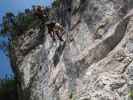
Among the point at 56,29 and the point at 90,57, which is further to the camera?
the point at 56,29

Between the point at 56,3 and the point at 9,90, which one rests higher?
the point at 56,3

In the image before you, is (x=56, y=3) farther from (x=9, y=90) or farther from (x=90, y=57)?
(x=90, y=57)

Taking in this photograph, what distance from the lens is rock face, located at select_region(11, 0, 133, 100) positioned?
13.3m

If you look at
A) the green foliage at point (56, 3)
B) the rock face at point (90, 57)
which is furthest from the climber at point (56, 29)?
the green foliage at point (56, 3)

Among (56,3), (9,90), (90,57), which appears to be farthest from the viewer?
(9,90)

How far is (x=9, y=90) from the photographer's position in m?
31.7

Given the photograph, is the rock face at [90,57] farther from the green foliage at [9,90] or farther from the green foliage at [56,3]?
the green foliage at [9,90]

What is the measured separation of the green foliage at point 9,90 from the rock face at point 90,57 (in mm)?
8863

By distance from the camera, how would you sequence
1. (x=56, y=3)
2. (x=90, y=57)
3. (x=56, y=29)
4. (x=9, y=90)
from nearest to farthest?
(x=90, y=57) < (x=56, y=29) < (x=56, y=3) < (x=9, y=90)

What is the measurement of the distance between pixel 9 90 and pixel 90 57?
17.7 m

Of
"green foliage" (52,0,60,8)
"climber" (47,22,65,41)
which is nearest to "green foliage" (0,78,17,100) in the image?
"green foliage" (52,0,60,8)

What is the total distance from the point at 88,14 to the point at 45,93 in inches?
224

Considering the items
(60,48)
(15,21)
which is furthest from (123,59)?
(15,21)

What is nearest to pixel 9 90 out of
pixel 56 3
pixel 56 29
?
pixel 56 3
